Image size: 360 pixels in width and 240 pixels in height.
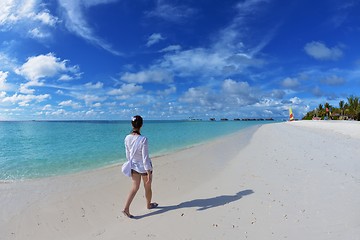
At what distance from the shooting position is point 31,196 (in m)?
7.63

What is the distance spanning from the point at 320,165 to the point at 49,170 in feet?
42.6

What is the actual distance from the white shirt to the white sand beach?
3.90 feet

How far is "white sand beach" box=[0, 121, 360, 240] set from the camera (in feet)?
15.3

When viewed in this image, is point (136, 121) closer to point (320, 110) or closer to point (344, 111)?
point (344, 111)

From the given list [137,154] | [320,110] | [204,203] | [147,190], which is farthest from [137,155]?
[320,110]

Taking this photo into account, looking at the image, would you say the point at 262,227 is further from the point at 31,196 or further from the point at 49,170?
the point at 49,170

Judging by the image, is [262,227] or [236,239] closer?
[236,239]

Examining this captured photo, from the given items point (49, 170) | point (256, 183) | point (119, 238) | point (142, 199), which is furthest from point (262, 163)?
point (49, 170)

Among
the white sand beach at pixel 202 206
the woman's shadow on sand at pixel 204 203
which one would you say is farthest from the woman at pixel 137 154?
the white sand beach at pixel 202 206

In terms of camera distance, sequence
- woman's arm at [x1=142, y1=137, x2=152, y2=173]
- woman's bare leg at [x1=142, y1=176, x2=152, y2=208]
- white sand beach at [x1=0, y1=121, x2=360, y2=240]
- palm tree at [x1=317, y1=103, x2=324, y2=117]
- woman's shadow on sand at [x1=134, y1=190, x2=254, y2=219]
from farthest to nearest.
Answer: palm tree at [x1=317, y1=103, x2=324, y2=117], woman's shadow on sand at [x1=134, y1=190, x2=254, y2=219], woman's bare leg at [x1=142, y1=176, x2=152, y2=208], woman's arm at [x1=142, y1=137, x2=152, y2=173], white sand beach at [x1=0, y1=121, x2=360, y2=240]

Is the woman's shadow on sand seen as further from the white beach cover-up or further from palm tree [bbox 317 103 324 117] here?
palm tree [bbox 317 103 324 117]

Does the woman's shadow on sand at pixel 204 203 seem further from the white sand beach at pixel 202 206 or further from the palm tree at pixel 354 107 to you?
the palm tree at pixel 354 107

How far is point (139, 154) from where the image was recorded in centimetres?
561

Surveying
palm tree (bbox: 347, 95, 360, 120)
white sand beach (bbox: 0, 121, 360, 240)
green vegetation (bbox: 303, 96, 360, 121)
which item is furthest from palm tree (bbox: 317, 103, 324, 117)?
white sand beach (bbox: 0, 121, 360, 240)
